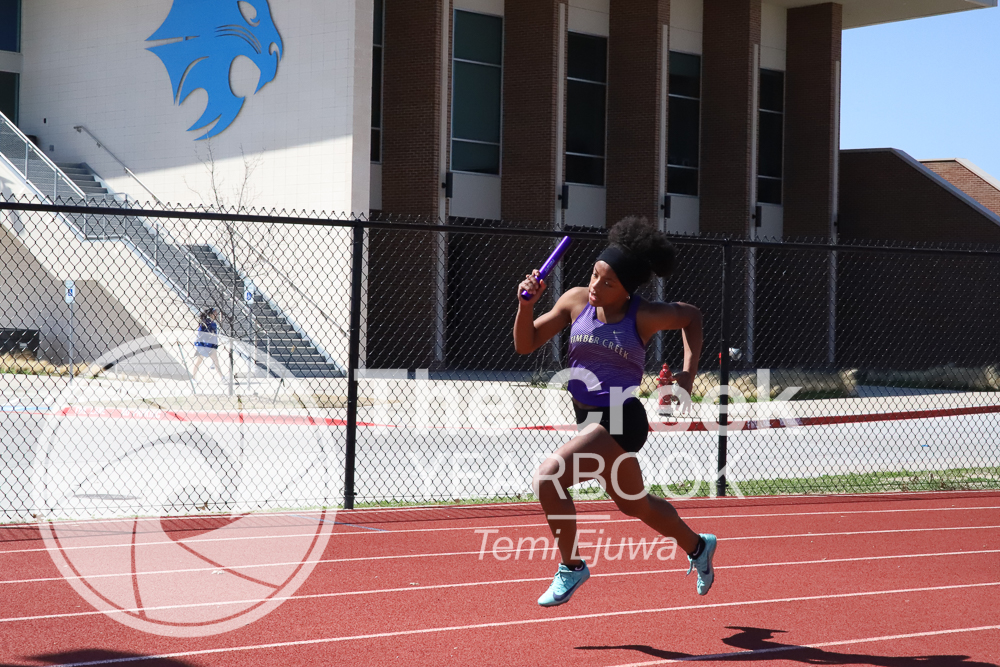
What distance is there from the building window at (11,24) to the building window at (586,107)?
16.8 meters

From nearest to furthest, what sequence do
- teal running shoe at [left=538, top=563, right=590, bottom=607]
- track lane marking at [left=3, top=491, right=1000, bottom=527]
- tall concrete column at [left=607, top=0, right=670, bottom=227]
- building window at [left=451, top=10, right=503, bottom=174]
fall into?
1. teal running shoe at [left=538, top=563, right=590, bottom=607]
2. track lane marking at [left=3, top=491, right=1000, bottom=527]
3. building window at [left=451, top=10, right=503, bottom=174]
4. tall concrete column at [left=607, top=0, right=670, bottom=227]

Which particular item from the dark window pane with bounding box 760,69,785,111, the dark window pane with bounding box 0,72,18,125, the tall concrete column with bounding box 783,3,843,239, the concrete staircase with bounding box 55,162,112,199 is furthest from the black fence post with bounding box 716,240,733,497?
the dark window pane with bounding box 760,69,785,111

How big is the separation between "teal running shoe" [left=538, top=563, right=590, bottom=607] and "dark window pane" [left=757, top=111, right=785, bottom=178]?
1318 inches

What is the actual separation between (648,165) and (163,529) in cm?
2644

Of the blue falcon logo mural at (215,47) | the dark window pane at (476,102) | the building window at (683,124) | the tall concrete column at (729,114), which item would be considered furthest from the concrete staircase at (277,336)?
the tall concrete column at (729,114)

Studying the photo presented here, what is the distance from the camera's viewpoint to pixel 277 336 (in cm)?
2377

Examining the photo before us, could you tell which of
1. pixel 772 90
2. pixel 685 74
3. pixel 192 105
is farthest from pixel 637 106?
pixel 192 105

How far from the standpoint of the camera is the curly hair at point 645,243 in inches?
232

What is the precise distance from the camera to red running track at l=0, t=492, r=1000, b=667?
5391mm

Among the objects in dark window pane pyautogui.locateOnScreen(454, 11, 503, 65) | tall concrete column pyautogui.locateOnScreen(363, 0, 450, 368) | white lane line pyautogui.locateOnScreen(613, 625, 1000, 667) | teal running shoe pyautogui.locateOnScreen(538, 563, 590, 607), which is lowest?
white lane line pyautogui.locateOnScreen(613, 625, 1000, 667)

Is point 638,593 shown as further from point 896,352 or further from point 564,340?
point 896,352

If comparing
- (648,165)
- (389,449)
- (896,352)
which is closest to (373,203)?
(648,165)

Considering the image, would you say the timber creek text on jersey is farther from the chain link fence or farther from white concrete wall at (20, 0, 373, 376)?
white concrete wall at (20, 0, 373, 376)

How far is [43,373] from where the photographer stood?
24.1 metres
